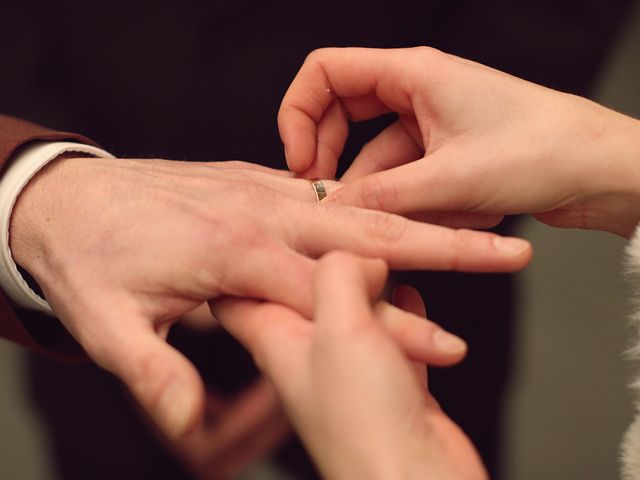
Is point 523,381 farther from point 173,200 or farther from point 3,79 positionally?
point 3,79

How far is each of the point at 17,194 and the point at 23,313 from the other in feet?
0.55

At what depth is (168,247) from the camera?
709 mm

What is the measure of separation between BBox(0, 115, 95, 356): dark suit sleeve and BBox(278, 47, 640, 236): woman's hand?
0.38 m

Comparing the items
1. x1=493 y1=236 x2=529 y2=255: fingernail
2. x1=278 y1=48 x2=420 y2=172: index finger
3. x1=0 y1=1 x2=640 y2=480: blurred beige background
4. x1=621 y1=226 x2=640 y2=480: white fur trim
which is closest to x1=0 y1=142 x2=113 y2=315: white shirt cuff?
x1=278 y1=48 x2=420 y2=172: index finger

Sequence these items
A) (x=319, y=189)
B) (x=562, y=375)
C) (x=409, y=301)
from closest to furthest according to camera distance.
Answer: (x=409, y=301) → (x=319, y=189) → (x=562, y=375)

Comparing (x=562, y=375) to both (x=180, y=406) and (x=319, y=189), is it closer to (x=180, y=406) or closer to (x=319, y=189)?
(x=319, y=189)

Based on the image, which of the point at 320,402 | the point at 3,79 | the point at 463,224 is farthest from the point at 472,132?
the point at 3,79

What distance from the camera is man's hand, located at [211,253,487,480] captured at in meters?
0.51

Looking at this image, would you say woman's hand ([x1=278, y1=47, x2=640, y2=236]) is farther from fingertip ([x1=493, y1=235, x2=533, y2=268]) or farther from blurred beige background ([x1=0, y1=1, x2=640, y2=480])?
blurred beige background ([x1=0, y1=1, x2=640, y2=480])

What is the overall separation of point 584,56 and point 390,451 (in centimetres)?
86

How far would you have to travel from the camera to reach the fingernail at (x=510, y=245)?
66cm

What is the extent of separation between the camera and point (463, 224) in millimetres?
874

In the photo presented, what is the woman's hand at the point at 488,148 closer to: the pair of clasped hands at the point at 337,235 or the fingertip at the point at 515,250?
the pair of clasped hands at the point at 337,235

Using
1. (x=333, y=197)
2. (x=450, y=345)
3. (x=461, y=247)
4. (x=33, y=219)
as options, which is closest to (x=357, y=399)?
(x=450, y=345)
